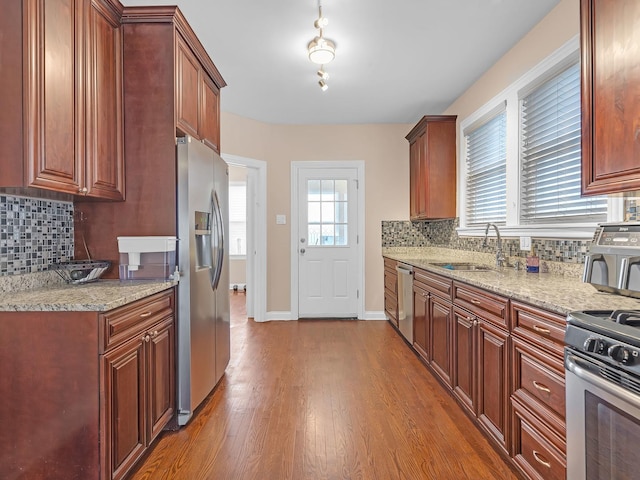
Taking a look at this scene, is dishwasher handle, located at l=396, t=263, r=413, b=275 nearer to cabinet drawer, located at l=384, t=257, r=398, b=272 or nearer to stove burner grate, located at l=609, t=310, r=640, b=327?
cabinet drawer, located at l=384, t=257, r=398, b=272

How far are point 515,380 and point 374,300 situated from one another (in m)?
3.14

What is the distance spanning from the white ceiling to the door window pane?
1.04m

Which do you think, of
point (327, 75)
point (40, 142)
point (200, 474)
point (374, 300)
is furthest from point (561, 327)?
point (374, 300)

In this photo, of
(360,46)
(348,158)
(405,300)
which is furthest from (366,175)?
(360,46)

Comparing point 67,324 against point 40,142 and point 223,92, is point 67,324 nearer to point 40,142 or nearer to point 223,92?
point 40,142

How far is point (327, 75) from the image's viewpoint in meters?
3.19

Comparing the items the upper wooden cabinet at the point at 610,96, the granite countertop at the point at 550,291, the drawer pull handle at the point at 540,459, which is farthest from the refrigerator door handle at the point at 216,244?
the upper wooden cabinet at the point at 610,96

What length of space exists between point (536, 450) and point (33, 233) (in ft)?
8.78

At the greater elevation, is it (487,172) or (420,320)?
(487,172)

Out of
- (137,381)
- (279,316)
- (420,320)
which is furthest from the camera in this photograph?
(279,316)

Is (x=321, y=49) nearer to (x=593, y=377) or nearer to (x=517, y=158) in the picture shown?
(x=517, y=158)

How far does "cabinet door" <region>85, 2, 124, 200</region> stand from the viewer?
187 cm

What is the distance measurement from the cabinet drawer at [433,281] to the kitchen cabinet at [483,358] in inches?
4.7

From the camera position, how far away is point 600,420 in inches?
45.4
